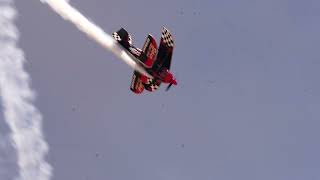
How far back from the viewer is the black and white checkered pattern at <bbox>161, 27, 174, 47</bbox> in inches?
2832

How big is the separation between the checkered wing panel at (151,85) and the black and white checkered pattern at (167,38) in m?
4.96

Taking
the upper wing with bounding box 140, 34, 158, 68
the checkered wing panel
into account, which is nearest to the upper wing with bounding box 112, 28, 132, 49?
the upper wing with bounding box 140, 34, 158, 68

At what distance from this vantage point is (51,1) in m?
60.5

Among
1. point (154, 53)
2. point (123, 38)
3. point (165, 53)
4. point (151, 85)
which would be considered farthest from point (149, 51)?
point (151, 85)

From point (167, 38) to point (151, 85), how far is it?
6439 millimetres

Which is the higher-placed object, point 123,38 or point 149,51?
point 123,38

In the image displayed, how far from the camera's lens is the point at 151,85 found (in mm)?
74938

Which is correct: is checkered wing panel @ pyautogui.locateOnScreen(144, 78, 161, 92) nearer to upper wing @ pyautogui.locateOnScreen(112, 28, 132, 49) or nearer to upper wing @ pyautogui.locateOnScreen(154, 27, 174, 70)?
upper wing @ pyautogui.locateOnScreen(154, 27, 174, 70)

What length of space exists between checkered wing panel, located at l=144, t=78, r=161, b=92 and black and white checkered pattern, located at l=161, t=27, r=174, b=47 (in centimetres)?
496

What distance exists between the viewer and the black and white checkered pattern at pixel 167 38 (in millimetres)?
71938

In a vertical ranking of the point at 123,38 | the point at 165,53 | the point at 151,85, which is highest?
the point at 123,38

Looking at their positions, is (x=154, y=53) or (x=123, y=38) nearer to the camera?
(x=154, y=53)

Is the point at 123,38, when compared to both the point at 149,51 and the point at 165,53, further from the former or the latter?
the point at 165,53

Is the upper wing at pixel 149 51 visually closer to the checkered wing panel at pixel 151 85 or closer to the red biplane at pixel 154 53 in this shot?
the red biplane at pixel 154 53
